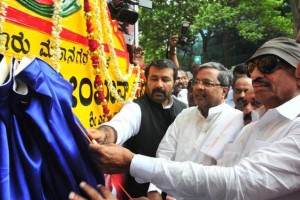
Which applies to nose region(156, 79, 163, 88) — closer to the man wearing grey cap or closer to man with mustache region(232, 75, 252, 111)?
Result: man with mustache region(232, 75, 252, 111)

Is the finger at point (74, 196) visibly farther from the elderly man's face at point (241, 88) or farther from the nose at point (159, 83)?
the elderly man's face at point (241, 88)

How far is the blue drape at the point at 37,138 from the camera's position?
0.99m

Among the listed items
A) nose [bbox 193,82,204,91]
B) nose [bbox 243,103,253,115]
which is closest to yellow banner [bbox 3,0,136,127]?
nose [bbox 193,82,204,91]

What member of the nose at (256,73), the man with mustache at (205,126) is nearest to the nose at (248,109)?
the man with mustache at (205,126)

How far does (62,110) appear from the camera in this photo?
1.13 metres

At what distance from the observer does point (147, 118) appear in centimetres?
263

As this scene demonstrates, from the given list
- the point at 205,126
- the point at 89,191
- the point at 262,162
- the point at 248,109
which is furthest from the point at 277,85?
the point at 89,191

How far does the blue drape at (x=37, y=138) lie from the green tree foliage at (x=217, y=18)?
410 inches

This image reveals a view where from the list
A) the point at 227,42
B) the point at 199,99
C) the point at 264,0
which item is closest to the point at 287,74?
the point at 199,99

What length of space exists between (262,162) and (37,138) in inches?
34.6

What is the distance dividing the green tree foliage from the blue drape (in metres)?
10.4

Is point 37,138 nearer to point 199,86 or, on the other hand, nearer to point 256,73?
point 256,73

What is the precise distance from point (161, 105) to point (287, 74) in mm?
1255

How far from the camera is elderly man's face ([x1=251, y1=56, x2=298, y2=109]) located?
1721 millimetres
